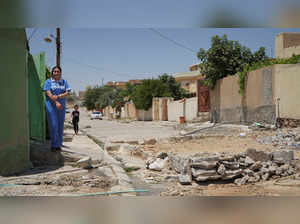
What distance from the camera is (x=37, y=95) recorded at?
6395 millimetres

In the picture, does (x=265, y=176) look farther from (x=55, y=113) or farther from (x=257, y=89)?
(x=257, y=89)

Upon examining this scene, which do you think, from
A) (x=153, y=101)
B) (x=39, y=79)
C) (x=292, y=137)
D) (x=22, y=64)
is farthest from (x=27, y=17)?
(x=153, y=101)

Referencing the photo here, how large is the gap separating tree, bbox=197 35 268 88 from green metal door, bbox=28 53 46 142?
1358cm

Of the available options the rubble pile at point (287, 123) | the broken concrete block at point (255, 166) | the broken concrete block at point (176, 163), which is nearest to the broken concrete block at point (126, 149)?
the broken concrete block at point (176, 163)

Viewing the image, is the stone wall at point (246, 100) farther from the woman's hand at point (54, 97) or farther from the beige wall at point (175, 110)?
the woman's hand at point (54, 97)

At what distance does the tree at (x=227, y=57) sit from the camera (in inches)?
715

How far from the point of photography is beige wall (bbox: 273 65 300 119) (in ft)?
39.0

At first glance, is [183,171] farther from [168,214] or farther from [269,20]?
[269,20]

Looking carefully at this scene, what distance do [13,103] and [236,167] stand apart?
339 cm

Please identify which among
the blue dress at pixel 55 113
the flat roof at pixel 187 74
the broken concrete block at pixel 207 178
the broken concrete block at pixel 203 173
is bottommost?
the broken concrete block at pixel 207 178

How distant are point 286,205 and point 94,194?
6.60 ft

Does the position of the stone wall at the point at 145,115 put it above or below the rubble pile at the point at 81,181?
above

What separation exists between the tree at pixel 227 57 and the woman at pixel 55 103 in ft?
47.2

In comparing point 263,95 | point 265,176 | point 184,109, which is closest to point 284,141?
point 265,176
